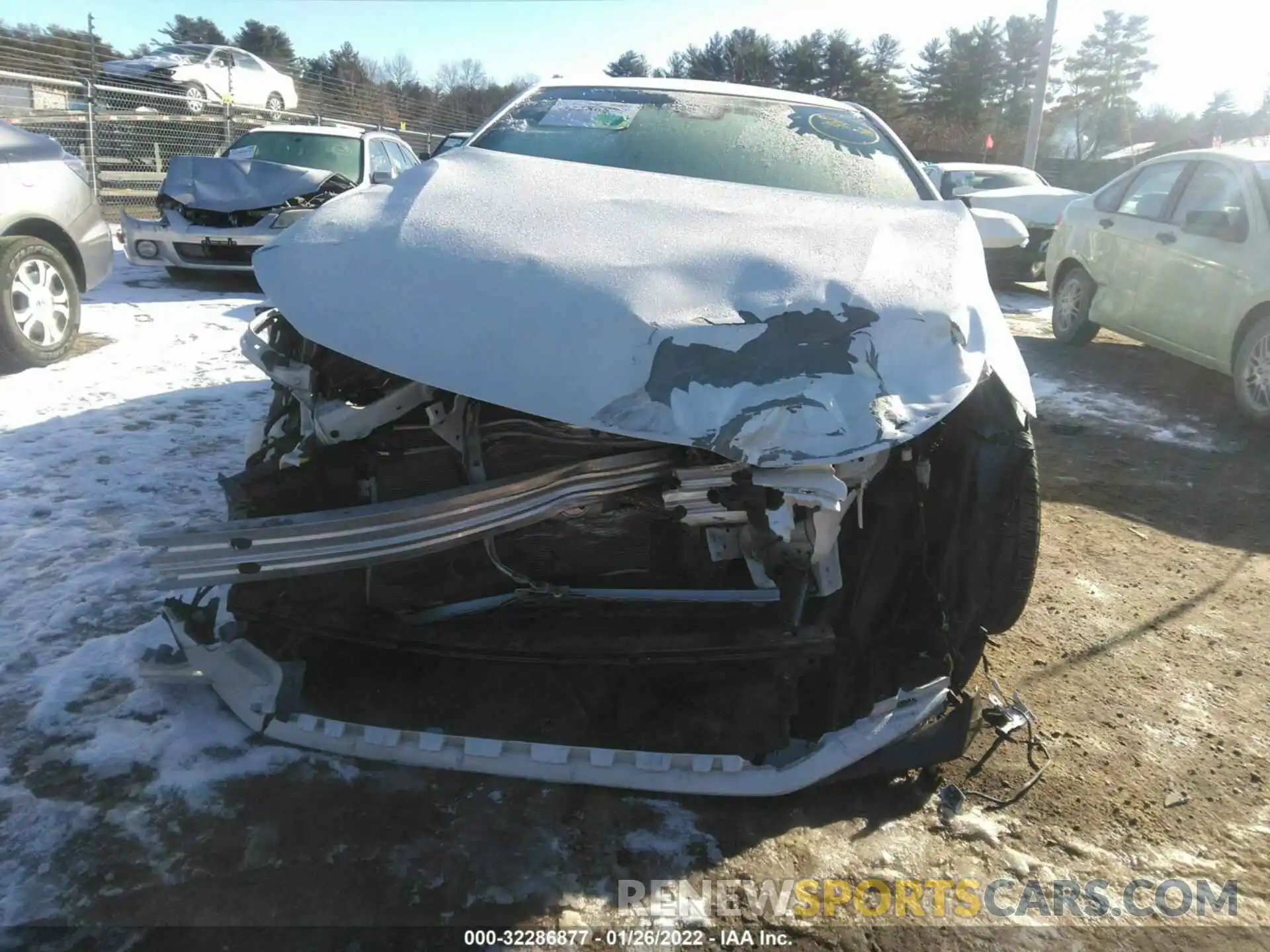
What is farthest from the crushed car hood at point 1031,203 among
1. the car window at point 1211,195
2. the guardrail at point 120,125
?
the guardrail at point 120,125

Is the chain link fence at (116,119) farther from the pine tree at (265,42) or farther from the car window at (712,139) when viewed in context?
the pine tree at (265,42)

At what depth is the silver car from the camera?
5.01 meters

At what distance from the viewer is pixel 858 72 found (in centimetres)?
4491

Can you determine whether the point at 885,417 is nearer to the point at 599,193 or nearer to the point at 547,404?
the point at 547,404

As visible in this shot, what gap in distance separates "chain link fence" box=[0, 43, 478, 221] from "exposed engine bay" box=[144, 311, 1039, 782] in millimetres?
8102

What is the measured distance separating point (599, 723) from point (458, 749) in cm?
36

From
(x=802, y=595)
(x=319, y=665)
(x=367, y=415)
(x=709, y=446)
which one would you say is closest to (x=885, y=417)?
(x=709, y=446)

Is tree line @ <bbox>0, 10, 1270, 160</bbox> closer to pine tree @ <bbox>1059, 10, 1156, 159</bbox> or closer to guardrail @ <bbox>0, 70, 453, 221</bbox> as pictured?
pine tree @ <bbox>1059, 10, 1156, 159</bbox>

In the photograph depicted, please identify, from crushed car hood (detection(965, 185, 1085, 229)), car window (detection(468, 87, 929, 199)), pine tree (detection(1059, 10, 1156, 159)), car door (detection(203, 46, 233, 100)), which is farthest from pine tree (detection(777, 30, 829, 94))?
car window (detection(468, 87, 929, 199))

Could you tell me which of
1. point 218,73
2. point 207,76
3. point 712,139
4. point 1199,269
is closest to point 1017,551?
point 712,139

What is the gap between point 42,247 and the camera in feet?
17.0

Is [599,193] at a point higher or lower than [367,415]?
higher

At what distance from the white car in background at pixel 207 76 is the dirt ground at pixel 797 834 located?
14992mm

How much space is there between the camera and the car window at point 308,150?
8586 mm
